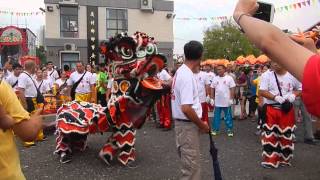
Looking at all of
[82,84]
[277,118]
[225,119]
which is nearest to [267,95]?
[277,118]

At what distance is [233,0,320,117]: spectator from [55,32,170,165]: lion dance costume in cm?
515

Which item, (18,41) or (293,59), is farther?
(18,41)

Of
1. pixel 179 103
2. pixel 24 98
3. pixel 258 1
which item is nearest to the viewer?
pixel 258 1

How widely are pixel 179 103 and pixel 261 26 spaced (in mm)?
3207

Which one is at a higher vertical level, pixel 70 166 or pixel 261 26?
pixel 261 26

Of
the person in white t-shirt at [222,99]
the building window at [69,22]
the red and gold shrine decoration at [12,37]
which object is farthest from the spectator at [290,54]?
the building window at [69,22]

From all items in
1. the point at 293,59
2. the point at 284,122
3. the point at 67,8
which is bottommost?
the point at 284,122

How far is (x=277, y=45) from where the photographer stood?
149cm

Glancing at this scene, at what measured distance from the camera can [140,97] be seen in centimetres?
677

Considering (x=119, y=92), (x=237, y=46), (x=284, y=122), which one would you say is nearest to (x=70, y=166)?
(x=119, y=92)

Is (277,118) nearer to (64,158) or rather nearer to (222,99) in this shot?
(222,99)

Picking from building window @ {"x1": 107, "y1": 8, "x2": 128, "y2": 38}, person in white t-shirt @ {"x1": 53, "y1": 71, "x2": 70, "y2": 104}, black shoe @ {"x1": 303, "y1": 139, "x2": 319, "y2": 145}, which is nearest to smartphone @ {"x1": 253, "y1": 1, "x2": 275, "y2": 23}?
black shoe @ {"x1": 303, "y1": 139, "x2": 319, "y2": 145}

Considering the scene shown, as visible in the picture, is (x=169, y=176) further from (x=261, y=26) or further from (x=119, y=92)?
(x=261, y=26)

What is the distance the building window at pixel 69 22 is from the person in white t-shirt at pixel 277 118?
2814 cm
